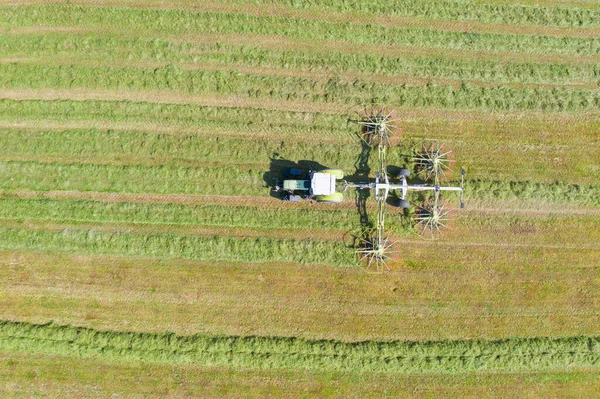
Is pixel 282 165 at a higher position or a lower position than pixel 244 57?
lower

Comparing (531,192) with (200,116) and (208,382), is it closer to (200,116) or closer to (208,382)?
(200,116)

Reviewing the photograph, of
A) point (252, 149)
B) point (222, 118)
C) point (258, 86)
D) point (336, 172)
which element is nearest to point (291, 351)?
point (336, 172)

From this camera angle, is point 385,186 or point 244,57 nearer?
point 385,186

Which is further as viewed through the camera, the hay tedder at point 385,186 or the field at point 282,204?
the field at point 282,204

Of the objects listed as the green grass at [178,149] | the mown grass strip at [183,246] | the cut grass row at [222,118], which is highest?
the cut grass row at [222,118]

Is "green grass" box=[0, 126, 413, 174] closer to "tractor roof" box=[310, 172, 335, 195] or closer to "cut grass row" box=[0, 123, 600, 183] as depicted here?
"cut grass row" box=[0, 123, 600, 183]

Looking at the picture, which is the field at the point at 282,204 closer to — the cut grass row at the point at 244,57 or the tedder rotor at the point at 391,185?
the cut grass row at the point at 244,57

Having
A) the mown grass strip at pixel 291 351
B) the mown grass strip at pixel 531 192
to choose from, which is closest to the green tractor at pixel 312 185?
the mown grass strip at pixel 531 192
